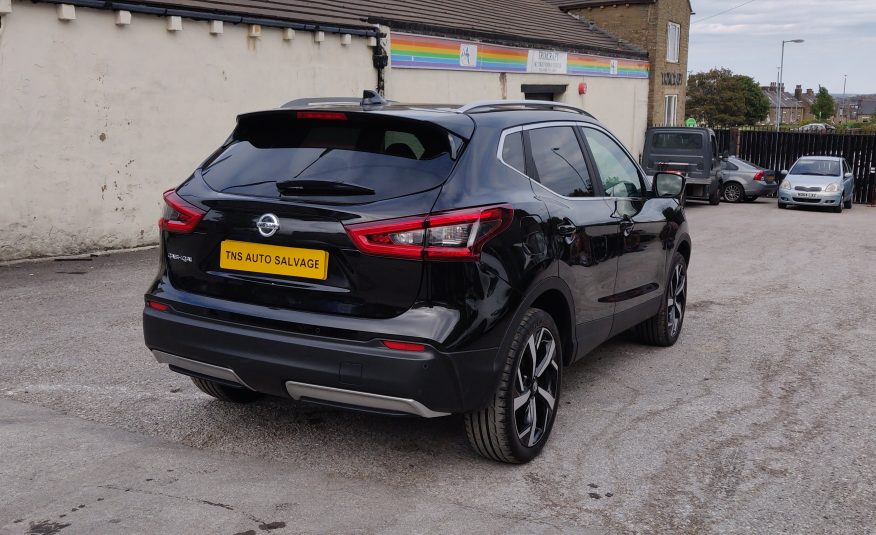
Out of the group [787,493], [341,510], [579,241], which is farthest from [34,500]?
[787,493]

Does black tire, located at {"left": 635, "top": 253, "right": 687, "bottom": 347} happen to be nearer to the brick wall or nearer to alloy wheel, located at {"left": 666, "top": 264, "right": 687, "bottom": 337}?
alloy wheel, located at {"left": 666, "top": 264, "right": 687, "bottom": 337}

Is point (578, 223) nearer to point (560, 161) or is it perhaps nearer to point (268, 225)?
point (560, 161)

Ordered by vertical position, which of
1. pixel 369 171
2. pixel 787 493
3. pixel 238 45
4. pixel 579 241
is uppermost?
pixel 238 45

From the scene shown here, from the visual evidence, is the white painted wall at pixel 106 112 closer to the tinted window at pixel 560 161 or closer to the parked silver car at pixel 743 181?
the tinted window at pixel 560 161

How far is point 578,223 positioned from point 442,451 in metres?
1.43

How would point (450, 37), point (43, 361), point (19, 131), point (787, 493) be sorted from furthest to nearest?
point (450, 37)
point (19, 131)
point (43, 361)
point (787, 493)

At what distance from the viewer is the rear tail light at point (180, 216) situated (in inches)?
160

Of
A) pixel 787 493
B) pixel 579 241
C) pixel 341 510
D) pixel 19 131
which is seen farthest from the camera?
pixel 19 131

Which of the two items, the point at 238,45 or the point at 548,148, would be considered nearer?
the point at 548,148

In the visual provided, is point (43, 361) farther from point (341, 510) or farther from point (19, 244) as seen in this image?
point (19, 244)

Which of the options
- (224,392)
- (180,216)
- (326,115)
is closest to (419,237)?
(326,115)

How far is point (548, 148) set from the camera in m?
4.82

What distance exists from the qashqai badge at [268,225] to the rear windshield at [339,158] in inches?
5.6

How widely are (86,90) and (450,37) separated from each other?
9.57 m
